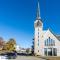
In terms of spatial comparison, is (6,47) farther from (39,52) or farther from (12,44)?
(39,52)

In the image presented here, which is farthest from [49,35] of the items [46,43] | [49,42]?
[46,43]

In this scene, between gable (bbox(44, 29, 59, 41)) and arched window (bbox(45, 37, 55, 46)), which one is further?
gable (bbox(44, 29, 59, 41))

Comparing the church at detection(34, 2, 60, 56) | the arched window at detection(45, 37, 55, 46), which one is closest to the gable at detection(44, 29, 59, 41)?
the church at detection(34, 2, 60, 56)

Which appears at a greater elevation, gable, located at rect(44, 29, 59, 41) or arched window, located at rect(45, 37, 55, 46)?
gable, located at rect(44, 29, 59, 41)

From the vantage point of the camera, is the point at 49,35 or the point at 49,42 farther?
the point at 49,35

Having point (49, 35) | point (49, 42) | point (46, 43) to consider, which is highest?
point (49, 35)

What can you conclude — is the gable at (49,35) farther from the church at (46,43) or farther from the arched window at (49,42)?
the arched window at (49,42)

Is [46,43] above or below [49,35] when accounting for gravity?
below

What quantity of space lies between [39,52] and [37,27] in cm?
1274

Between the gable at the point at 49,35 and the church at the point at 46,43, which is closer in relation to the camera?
the church at the point at 46,43

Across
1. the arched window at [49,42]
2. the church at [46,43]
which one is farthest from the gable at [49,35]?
the arched window at [49,42]

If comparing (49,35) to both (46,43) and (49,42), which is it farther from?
(46,43)

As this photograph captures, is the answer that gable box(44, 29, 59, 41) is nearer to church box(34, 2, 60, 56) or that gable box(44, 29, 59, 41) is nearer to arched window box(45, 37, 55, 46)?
church box(34, 2, 60, 56)

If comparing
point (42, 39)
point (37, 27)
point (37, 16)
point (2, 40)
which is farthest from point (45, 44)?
point (2, 40)
